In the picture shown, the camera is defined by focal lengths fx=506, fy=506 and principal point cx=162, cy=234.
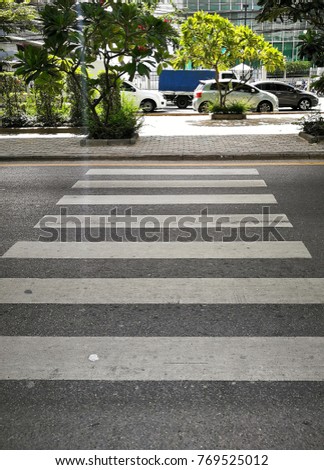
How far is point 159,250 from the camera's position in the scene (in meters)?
5.76

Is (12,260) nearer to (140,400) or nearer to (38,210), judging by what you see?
(38,210)

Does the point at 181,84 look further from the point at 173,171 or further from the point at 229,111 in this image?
the point at 173,171

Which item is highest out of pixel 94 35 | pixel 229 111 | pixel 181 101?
pixel 94 35

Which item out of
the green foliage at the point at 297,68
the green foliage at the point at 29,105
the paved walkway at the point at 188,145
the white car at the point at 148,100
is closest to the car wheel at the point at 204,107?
the white car at the point at 148,100

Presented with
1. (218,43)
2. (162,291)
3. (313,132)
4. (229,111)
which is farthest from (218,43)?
(162,291)

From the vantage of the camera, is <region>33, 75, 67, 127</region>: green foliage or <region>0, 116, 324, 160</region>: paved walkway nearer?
<region>0, 116, 324, 160</region>: paved walkway

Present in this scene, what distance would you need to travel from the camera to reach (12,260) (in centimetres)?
549

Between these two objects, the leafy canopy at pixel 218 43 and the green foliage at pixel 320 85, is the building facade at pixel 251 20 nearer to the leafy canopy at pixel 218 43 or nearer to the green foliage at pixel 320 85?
the leafy canopy at pixel 218 43

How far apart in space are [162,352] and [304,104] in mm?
27048

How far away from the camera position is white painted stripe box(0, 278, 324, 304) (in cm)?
448

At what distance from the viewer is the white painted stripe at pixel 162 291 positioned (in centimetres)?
448

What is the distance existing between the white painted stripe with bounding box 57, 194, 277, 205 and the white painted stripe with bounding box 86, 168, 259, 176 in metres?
1.83

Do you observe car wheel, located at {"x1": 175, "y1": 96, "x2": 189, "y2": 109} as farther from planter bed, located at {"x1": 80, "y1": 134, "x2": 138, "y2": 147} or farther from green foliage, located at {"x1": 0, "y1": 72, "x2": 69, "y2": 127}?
planter bed, located at {"x1": 80, "y1": 134, "x2": 138, "y2": 147}

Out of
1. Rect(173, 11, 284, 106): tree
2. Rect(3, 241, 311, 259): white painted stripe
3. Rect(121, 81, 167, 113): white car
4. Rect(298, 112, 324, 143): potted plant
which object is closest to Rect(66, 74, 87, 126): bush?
Rect(173, 11, 284, 106): tree
